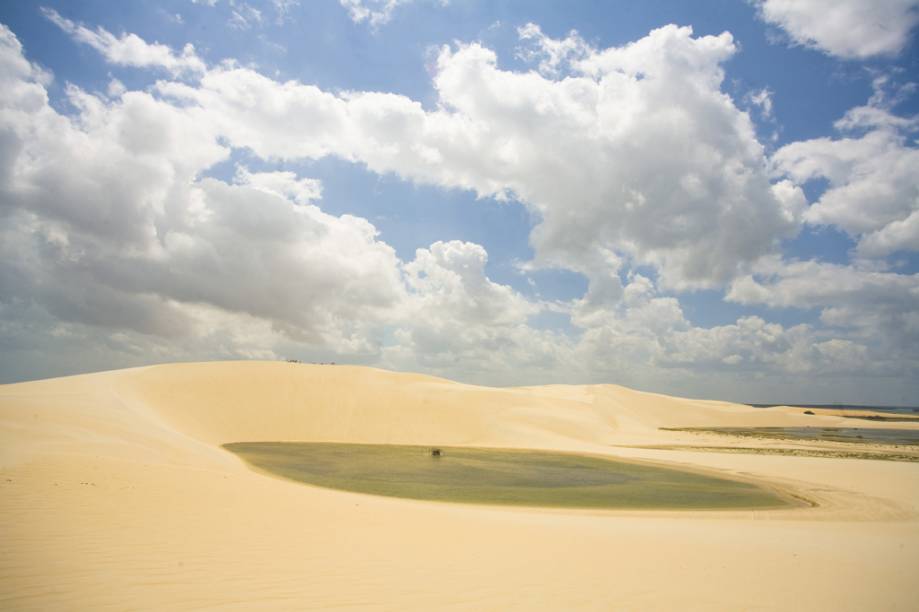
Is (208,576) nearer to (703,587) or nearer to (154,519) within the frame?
(154,519)

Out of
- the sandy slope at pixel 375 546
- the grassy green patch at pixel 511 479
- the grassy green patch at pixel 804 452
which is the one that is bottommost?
the grassy green patch at pixel 804 452

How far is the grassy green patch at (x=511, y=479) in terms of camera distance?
1747cm

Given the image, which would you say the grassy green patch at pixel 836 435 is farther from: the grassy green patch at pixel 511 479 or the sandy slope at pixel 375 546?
the grassy green patch at pixel 511 479

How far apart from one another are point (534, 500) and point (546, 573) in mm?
9564

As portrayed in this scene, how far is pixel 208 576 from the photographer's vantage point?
663 cm

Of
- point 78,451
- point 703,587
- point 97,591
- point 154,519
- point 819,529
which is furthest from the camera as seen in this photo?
point 78,451

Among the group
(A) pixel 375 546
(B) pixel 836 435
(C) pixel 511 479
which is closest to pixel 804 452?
(C) pixel 511 479

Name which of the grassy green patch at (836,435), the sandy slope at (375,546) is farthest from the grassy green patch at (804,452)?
the grassy green patch at (836,435)

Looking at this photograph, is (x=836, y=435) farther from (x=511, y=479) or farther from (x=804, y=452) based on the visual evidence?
(x=511, y=479)

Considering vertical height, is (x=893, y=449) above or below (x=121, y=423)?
below

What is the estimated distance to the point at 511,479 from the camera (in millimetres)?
21969

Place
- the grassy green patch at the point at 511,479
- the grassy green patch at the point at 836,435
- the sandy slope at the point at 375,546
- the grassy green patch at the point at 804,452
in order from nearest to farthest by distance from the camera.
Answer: the sandy slope at the point at 375,546
the grassy green patch at the point at 511,479
the grassy green patch at the point at 804,452
the grassy green patch at the point at 836,435

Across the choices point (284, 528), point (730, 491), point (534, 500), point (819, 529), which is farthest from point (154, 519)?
point (730, 491)

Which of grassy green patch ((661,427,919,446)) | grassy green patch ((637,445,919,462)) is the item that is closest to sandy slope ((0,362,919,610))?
grassy green patch ((637,445,919,462))
